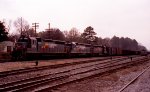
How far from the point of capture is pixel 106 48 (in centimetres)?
6294

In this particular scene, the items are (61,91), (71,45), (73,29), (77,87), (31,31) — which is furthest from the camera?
(73,29)

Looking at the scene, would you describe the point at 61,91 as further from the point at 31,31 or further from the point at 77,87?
the point at 31,31

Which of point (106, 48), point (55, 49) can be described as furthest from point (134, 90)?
point (106, 48)

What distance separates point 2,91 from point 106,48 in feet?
177

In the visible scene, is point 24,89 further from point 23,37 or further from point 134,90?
point 23,37

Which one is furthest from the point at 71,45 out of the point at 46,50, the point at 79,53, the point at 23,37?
the point at 23,37

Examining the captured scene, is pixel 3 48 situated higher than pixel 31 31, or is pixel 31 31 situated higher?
pixel 31 31

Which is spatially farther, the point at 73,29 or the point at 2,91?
the point at 73,29

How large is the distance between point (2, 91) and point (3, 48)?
4044 cm

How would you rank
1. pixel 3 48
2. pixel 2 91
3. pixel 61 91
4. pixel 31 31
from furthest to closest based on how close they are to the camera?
pixel 31 31
pixel 3 48
pixel 61 91
pixel 2 91

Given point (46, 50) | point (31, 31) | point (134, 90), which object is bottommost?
point (134, 90)

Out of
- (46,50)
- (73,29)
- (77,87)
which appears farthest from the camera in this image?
(73,29)

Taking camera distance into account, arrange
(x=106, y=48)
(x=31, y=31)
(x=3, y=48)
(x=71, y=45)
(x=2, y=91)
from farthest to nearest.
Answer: (x=31, y=31) < (x=106, y=48) < (x=3, y=48) < (x=71, y=45) < (x=2, y=91)

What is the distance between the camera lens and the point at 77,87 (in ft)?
40.3
